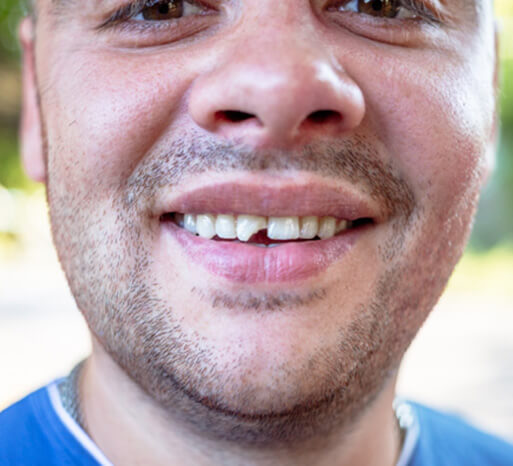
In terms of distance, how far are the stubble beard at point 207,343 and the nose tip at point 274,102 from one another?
0.07m

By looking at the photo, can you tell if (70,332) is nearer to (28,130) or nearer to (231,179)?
(28,130)

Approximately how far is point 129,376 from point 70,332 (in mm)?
5945

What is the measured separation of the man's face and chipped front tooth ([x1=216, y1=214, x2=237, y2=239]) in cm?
2

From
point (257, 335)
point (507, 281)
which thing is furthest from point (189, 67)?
point (507, 281)

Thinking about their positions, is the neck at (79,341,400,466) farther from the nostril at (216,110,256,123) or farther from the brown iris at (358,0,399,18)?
the brown iris at (358,0,399,18)

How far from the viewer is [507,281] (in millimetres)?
9359

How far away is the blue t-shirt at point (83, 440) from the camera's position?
147 cm

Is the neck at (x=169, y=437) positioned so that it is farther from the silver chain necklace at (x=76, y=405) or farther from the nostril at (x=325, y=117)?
the nostril at (x=325, y=117)

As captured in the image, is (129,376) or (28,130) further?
(28,130)

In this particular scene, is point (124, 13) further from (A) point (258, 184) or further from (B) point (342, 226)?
(B) point (342, 226)

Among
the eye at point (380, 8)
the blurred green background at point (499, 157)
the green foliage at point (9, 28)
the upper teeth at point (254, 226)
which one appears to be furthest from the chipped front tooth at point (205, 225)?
the blurred green background at point (499, 157)

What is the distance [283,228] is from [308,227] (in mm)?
62

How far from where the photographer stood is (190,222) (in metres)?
1.38

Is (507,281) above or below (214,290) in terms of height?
below
